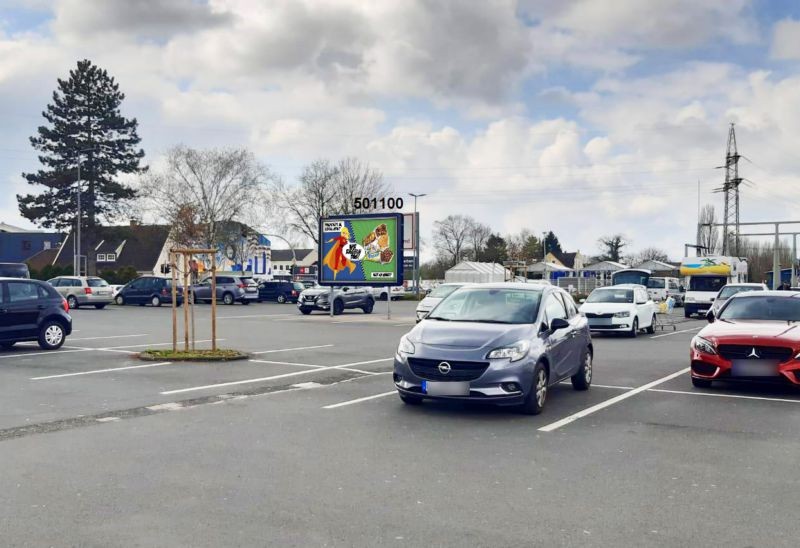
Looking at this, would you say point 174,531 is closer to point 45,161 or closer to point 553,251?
point 45,161

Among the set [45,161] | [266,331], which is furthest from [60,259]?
[266,331]

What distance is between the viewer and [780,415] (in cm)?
913

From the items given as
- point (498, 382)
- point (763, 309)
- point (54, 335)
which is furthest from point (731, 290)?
point (54, 335)

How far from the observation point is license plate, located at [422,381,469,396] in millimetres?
8492

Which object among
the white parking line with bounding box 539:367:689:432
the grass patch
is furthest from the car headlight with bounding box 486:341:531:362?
the grass patch

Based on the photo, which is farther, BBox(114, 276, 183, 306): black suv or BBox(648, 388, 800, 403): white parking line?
BBox(114, 276, 183, 306): black suv

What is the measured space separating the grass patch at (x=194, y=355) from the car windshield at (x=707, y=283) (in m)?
30.5

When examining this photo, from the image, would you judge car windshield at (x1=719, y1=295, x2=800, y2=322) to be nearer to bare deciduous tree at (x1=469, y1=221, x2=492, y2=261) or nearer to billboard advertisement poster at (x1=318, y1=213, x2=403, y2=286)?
billboard advertisement poster at (x1=318, y1=213, x2=403, y2=286)

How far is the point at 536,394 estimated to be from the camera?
29.0 feet

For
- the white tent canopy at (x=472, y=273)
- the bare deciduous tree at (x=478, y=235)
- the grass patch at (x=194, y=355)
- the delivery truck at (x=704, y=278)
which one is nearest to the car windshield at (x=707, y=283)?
the delivery truck at (x=704, y=278)

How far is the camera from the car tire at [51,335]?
16056mm

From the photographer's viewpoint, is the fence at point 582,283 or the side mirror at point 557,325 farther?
the fence at point 582,283

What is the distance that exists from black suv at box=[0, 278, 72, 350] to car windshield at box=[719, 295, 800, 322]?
42.8 ft

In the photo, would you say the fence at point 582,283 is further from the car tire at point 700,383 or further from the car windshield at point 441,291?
the car tire at point 700,383
